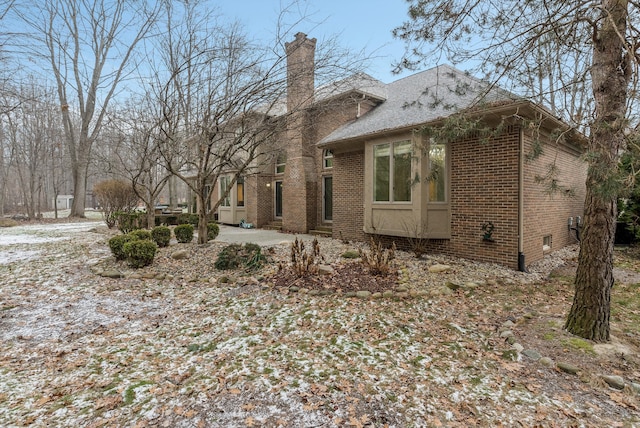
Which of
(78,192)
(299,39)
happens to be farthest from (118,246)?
(78,192)

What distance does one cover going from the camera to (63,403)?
2561mm

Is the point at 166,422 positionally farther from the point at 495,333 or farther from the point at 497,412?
the point at 495,333

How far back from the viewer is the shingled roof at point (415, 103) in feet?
21.4

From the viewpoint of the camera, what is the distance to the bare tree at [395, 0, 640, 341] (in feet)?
10.6

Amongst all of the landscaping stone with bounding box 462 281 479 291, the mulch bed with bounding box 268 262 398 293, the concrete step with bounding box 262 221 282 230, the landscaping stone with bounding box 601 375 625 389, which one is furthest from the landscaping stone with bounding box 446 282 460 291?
the concrete step with bounding box 262 221 282 230

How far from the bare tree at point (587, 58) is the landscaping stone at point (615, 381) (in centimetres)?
81

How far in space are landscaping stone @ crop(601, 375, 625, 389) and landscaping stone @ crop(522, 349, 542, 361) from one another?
0.51 m

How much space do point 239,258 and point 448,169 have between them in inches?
212

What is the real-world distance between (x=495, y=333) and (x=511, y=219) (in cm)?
Answer: 376

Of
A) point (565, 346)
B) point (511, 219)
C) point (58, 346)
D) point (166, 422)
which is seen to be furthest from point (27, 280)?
point (511, 219)

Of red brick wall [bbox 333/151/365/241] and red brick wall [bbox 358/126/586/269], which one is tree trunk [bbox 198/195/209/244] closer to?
red brick wall [bbox 333/151/365/241]

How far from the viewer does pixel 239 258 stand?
674cm

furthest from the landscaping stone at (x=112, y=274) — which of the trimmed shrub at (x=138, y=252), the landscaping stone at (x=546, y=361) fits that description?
the landscaping stone at (x=546, y=361)

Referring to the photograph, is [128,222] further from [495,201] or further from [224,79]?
[495,201]
